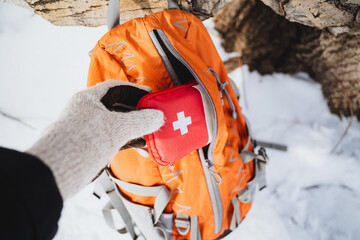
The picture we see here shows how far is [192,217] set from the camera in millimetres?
663

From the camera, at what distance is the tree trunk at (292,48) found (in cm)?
89

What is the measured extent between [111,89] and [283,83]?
1137 mm

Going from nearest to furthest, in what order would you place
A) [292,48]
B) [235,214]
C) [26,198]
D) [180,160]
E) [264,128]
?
[26,198] < [180,160] < [235,214] < [292,48] < [264,128]

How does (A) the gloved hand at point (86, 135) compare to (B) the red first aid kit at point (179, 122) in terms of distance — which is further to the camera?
(B) the red first aid kit at point (179, 122)

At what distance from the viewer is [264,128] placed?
1.21m

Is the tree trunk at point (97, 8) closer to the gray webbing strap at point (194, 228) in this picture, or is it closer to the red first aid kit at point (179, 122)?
the red first aid kit at point (179, 122)

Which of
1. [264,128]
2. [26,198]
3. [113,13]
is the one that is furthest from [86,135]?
[264,128]

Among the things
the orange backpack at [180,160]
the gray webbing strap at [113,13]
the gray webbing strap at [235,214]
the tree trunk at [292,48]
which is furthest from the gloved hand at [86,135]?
the tree trunk at [292,48]

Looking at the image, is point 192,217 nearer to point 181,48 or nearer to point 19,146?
point 181,48

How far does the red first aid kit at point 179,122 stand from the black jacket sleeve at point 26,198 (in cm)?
24

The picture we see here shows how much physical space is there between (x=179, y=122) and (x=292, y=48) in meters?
0.97

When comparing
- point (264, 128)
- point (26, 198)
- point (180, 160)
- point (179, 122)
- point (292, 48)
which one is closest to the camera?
point (26, 198)

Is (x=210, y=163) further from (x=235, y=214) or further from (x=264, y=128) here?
(x=264, y=128)

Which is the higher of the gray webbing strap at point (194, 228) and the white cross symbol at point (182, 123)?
the white cross symbol at point (182, 123)
